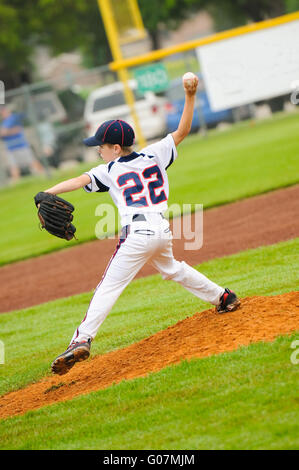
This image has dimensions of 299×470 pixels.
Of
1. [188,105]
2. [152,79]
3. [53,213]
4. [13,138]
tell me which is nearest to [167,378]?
[53,213]

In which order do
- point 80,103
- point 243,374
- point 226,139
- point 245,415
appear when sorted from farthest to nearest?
1. point 80,103
2. point 226,139
3. point 243,374
4. point 245,415

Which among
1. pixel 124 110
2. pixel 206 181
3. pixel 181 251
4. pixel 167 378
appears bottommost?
pixel 206 181

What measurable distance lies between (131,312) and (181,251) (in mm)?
2612

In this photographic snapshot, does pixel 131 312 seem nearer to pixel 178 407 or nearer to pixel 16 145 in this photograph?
pixel 178 407

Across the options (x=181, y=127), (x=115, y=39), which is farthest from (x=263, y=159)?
(x=181, y=127)

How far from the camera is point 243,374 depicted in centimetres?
449

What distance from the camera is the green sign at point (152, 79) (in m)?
21.8

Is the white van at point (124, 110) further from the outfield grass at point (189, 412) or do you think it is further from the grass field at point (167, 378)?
the outfield grass at point (189, 412)

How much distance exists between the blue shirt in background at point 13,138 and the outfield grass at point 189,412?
66.3 ft

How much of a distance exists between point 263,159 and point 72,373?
10.5m

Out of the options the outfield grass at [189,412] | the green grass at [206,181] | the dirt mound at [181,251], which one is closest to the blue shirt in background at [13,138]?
the green grass at [206,181]

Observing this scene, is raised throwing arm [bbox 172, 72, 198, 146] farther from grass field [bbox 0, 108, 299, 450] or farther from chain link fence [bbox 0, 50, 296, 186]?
chain link fence [bbox 0, 50, 296, 186]

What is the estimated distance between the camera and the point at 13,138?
958 inches

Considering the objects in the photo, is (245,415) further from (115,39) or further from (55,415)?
(115,39)
